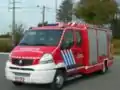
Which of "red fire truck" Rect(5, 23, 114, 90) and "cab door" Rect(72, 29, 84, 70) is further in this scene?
"cab door" Rect(72, 29, 84, 70)

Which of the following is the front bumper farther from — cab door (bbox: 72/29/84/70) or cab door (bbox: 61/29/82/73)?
cab door (bbox: 72/29/84/70)

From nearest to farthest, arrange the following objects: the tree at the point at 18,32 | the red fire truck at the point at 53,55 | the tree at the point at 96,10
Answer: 1. the red fire truck at the point at 53,55
2. the tree at the point at 18,32
3. the tree at the point at 96,10

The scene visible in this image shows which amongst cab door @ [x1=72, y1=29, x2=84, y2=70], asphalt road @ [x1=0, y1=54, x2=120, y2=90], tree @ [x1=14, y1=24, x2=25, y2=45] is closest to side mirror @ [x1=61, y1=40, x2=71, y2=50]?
cab door @ [x1=72, y1=29, x2=84, y2=70]

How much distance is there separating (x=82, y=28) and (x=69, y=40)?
5.19ft

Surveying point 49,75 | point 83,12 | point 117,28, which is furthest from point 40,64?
A: point 117,28

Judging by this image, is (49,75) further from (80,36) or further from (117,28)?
(117,28)

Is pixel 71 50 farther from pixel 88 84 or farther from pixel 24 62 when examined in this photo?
pixel 24 62

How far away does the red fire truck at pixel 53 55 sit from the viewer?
10828mm

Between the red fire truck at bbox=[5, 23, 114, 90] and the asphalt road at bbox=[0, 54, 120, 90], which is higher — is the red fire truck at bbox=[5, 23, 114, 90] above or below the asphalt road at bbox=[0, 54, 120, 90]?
above

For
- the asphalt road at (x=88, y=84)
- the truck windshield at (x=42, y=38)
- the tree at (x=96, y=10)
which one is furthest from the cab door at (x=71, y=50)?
the tree at (x=96, y=10)

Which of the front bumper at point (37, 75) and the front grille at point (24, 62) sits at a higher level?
the front grille at point (24, 62)

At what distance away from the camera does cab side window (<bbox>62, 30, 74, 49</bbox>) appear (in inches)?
470

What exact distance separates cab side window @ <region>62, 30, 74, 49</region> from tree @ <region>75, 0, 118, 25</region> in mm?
42926

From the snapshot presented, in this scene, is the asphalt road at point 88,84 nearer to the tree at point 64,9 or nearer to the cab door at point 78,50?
the cab door at point 78,50
